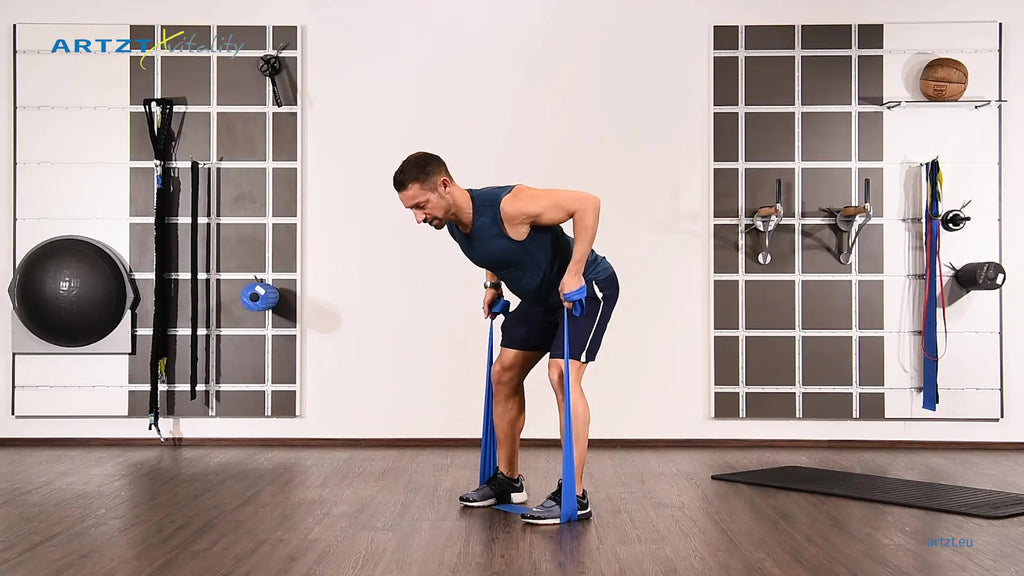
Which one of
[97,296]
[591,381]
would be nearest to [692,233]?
[591,381]

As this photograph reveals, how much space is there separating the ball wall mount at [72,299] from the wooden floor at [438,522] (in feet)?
2.32

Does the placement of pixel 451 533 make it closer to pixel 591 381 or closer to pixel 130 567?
pixel 130 567

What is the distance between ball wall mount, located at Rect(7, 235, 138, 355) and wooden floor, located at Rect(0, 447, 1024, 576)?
71cm

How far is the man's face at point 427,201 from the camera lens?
121 inches

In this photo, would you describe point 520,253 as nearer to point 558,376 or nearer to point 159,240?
point 558,376

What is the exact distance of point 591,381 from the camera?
16.9ft

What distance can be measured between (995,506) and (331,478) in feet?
8.85

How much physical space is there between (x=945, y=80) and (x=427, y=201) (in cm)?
346

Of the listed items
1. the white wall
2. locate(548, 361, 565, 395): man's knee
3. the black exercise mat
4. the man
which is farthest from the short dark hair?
the white wall

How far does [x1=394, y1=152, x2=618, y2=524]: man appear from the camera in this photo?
311 centimetres

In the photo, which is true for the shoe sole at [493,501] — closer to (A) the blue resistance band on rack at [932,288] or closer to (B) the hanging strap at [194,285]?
(B) the hanging strap at [194,285]

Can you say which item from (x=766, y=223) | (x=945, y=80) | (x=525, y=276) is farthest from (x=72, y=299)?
(x=945, y=80)

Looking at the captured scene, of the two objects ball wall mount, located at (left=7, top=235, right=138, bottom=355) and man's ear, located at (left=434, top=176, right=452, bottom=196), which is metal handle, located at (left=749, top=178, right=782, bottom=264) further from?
ball wall mount, located at (left=7, top=235, right=138, bottom=355)

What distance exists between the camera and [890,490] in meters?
3.73
